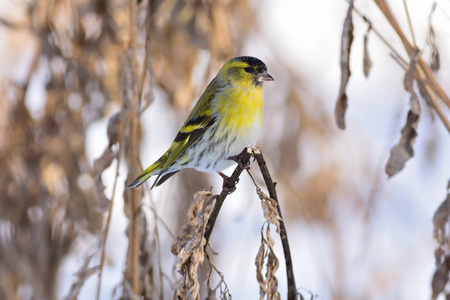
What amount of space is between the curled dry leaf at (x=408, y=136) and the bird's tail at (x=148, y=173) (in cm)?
108

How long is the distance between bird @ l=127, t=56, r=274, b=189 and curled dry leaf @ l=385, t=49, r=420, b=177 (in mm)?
1006

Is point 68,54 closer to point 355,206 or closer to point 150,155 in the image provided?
point 150,155

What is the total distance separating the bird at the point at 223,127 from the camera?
292 centimetres

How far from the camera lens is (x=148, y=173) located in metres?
2.69

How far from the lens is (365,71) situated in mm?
2193

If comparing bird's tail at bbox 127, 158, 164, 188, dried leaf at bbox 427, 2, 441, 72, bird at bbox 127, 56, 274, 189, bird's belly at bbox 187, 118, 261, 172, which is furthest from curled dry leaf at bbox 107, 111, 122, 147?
dried leaf at bbox 427, 2, 441, 72

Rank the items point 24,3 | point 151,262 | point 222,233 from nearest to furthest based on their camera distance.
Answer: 1. point 151,262
2. point 24,3
3. point 222,233

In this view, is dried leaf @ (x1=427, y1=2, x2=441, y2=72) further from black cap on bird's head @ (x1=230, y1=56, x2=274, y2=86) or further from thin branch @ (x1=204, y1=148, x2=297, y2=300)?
black cap on bird's head @ (x1=230, y1=56, x2=274, y2=86)

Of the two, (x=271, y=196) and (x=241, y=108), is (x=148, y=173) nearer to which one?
(x=241, y=108)

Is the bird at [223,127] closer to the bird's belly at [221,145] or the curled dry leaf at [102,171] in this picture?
the bird's belly at [221,145]

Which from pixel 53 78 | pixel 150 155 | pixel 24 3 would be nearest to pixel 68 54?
pixel 53 78

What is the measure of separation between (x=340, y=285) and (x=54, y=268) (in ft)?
6.56

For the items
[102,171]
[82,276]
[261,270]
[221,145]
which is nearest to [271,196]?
[261,270]

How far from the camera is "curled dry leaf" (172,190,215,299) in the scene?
180cm
